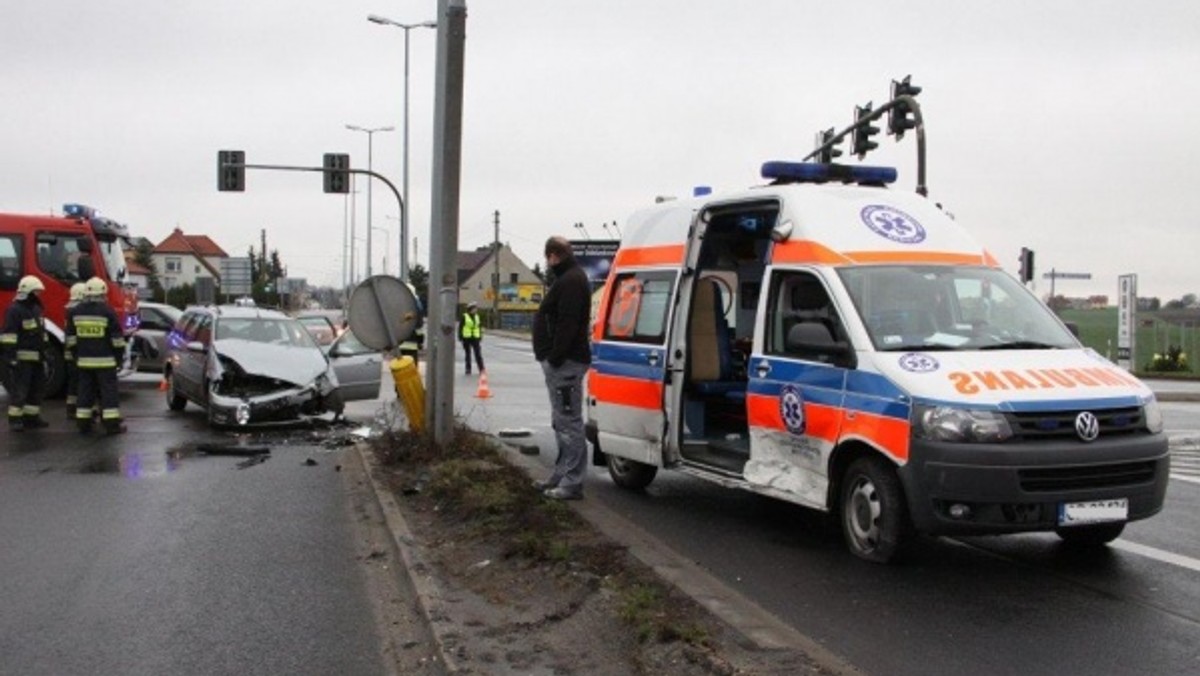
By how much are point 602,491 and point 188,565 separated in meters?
3.69

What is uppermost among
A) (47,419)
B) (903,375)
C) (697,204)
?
(697,204)

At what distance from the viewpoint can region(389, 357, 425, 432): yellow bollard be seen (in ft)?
34.4

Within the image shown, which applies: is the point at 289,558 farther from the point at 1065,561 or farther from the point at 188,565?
the point at 1065,561

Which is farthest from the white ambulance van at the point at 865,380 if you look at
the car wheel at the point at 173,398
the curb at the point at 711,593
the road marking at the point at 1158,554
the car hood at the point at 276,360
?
the car wheel at the point at 173,398

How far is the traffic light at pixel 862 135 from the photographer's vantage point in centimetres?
2031

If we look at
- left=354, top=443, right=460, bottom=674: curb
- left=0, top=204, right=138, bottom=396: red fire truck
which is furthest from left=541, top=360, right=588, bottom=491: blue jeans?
left=0, top=204, right=138, bottom=396: red fire truck

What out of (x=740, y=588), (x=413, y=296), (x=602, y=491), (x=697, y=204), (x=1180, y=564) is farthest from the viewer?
(x=413, y=296)

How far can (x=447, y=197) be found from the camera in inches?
391

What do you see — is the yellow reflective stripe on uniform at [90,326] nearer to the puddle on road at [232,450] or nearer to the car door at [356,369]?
the puddle on road at [232,450]

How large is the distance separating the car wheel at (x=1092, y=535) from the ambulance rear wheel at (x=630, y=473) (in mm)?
3330

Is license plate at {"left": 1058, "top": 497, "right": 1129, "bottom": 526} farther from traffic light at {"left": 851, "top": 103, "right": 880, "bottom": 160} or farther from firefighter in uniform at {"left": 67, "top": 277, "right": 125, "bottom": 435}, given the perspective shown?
traffic light at {"left": 851, "top": 103, "right": 880, "bottom": 160}

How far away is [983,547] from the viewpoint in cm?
710

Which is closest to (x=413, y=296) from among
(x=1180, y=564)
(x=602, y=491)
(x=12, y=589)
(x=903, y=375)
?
(x=602, y=491)

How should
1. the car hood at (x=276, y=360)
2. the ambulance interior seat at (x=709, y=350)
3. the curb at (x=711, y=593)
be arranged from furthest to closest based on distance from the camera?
the car hood at (x=276, y=360), the ambulance interior seat at (x=709, y=350), the curb at (x=711, y=593)
